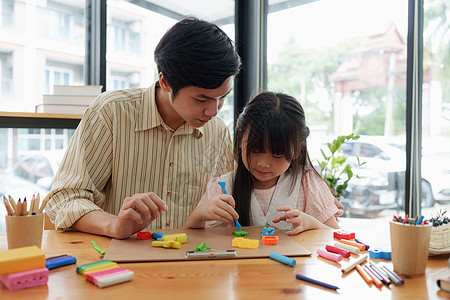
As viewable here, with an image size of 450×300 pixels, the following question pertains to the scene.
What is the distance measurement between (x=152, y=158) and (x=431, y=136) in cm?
160

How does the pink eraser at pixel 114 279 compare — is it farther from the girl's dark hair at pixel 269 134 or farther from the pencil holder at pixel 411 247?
the girl's dark hair at pixel 269 134

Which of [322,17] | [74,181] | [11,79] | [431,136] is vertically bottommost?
[74,181]

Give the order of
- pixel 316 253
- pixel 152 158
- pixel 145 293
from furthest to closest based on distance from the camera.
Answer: pixel 152 158 → pixel 316 253 → pixel 145 293

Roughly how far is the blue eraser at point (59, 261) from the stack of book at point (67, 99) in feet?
4.13

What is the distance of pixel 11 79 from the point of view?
6.89 ft

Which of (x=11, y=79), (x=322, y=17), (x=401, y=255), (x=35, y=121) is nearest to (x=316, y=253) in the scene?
(x=401, y=255)

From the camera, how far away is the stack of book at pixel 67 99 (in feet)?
6.31

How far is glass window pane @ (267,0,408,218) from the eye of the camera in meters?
2.39

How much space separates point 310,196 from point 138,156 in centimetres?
64

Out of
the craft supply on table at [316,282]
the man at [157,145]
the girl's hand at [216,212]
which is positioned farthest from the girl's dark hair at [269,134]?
the craft supply on table at [316,282]

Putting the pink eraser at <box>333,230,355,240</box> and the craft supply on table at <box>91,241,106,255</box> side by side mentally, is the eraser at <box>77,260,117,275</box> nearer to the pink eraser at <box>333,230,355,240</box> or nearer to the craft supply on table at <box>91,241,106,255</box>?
the craft supply on table at <box>91,241,106,255</box>

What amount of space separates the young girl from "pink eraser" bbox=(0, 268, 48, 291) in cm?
57

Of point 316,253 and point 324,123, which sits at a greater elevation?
point 324,123

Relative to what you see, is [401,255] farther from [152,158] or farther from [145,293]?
[152,158]
